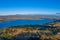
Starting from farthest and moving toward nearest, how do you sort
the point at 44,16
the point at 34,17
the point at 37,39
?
the point at 44,16
the point at 34,17
the point at 37,39

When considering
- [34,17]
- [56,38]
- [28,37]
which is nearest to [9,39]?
[28,37]

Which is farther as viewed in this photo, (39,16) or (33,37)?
(39,16)

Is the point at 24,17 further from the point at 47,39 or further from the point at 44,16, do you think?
the point at 47,39

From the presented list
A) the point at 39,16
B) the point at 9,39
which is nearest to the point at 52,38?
the point at 9,39

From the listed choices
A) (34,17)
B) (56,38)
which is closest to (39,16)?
(34,17)

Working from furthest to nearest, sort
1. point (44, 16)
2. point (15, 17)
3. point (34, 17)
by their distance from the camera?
point (44, 16)
point (34, 17)
point (15, 17)

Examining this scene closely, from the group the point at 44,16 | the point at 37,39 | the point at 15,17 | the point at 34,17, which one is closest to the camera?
the point at 37,39

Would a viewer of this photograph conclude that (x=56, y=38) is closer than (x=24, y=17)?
Yes

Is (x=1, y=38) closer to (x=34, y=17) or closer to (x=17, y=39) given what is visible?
(x=17, y=39)
